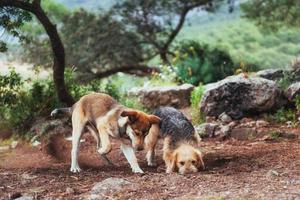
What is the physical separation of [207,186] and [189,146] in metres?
1.48

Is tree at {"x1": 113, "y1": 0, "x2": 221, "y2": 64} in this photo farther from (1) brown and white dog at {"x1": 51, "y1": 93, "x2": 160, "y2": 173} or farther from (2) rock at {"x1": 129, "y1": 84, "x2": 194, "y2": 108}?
(1) brown and white dog at {"x1": 51, "y1": 93, "x2": 160, "y2": 173}

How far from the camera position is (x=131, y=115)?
8320mm

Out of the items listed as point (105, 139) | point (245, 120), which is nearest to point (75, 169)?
point (105, 139)

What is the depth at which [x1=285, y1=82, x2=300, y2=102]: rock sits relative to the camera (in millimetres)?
12930

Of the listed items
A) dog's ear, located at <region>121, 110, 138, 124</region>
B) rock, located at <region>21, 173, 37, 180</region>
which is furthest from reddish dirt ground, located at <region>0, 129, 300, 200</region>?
dog's ear, located at <region>121, 110, 138, 124</region>

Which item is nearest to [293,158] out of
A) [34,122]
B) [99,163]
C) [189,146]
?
[189,146]

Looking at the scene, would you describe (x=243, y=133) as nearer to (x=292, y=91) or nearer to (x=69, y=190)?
(x=292, y=91)

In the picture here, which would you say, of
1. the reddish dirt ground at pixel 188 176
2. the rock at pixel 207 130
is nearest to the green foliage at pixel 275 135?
the reddish dirt ground at pixel 188 176

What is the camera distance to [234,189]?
24.0 feet

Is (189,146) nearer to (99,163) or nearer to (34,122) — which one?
(99,163)

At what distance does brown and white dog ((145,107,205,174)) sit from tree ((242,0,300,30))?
1315 cm

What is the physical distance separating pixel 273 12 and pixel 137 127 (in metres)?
15.2

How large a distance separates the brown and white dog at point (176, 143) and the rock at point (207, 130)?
95.0 inches

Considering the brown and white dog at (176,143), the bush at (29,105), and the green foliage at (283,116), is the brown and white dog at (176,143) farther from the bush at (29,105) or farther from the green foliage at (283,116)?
the bush at (29,105)
